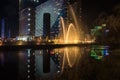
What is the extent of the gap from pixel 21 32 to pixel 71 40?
1118 inches

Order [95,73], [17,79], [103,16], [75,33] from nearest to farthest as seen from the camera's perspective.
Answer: [95,73] → [17,79] → [103,16] → [75,33]

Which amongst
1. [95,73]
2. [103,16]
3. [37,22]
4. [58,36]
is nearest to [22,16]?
[37,22]

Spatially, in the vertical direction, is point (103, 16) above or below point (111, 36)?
above

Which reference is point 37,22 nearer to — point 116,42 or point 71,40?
point 71,40

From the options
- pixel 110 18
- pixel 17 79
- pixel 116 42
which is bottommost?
pixel 17 79

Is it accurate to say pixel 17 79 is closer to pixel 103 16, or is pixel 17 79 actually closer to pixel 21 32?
pixel 103 16

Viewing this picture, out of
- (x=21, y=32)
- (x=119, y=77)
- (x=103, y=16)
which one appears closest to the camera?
(x=119, y=77)

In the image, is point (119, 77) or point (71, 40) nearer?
point (119, 77)

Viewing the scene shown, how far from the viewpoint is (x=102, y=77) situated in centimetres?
1178

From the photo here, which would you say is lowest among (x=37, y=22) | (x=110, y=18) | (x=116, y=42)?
(x=116, y=42)

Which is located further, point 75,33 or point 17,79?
point 75,33

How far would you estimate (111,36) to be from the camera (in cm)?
1970

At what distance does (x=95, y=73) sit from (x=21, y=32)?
113 meters

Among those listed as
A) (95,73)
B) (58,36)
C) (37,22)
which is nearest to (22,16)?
(37,22)
